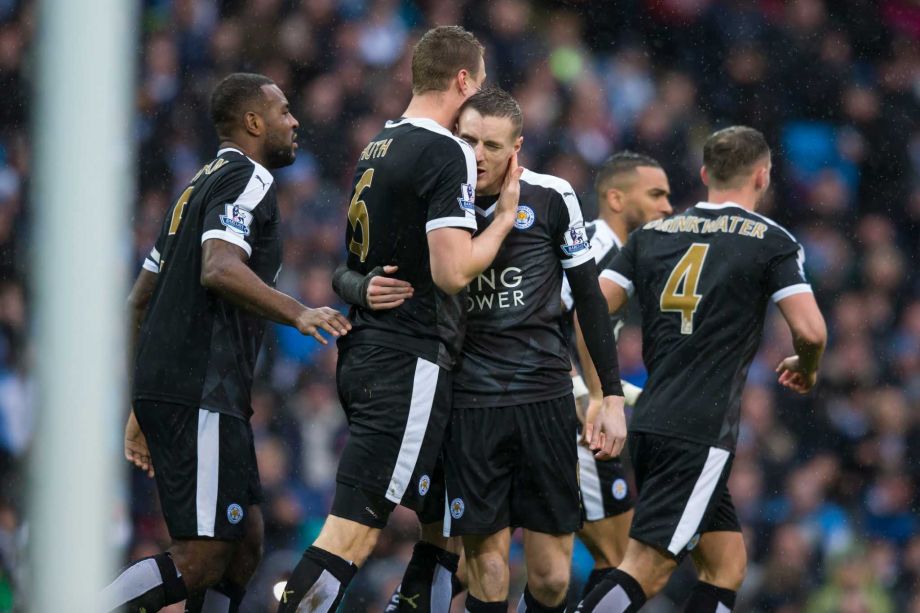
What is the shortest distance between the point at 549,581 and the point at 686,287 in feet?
3.79

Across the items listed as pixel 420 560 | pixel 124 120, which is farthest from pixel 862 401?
pixel 124 120

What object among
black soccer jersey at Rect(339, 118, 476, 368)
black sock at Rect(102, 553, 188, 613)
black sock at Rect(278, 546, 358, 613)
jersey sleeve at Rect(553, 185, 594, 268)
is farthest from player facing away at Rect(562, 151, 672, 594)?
black sock at Rect(102, 553, 188, 613)

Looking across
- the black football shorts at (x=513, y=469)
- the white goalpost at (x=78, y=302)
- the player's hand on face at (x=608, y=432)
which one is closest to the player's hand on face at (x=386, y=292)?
the black football shorts at (x=513, y=469)

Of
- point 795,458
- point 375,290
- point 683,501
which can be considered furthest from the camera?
point 795,458

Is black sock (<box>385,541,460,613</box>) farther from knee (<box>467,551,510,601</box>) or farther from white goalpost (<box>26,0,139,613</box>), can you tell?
white goalpost (<box>26,0,139,613</box>)

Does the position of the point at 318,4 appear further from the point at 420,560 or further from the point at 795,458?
the point at 420,560

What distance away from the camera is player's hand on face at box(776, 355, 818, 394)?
14.6ft

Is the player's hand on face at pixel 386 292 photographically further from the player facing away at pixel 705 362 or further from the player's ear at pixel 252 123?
the player facing away at pixel 705 362

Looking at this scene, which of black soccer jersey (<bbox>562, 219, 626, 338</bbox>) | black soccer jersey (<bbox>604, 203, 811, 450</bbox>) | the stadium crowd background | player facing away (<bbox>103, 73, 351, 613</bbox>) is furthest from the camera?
the stadium crowd background

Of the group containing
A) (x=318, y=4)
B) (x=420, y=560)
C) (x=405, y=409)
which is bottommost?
(x=420, y=560)

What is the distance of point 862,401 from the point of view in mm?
8430

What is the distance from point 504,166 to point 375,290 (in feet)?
2.06

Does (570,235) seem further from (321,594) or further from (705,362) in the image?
(321,594)

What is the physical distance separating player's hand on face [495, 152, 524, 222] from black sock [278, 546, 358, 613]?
1106mm
